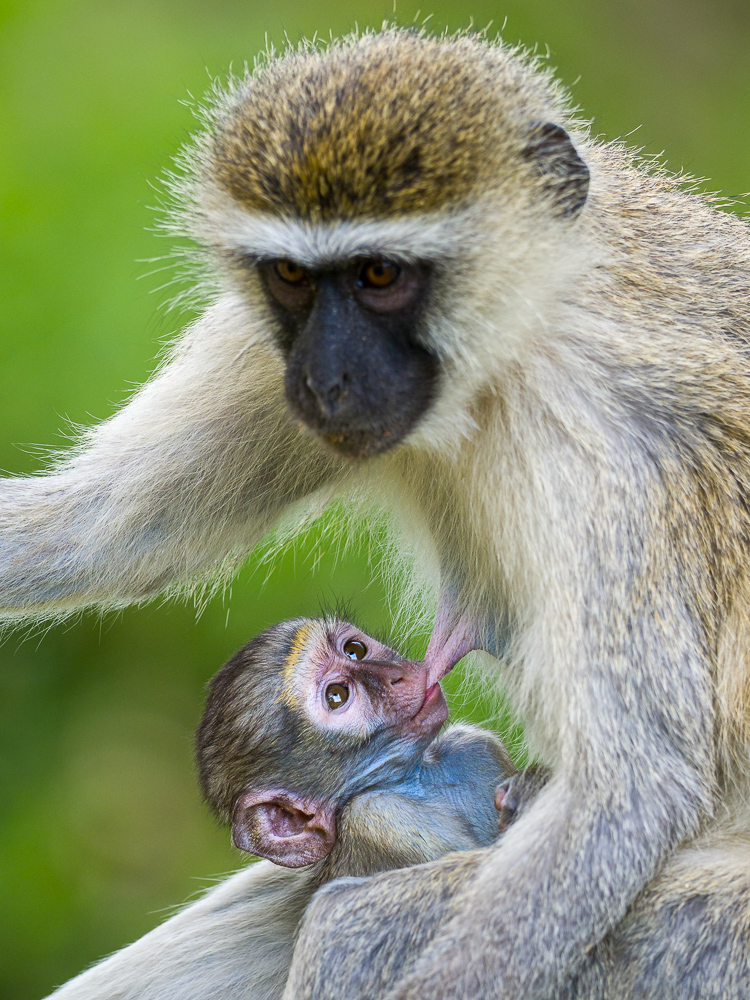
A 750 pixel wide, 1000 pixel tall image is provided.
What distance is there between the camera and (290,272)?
3105mm

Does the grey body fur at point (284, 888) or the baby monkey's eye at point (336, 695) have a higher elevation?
the baby monkey's eye at point (336, 695)

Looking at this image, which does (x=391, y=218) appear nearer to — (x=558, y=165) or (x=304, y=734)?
(x=558, y=165)

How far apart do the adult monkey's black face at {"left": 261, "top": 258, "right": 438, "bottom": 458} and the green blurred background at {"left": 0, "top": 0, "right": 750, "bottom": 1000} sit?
2.45 m

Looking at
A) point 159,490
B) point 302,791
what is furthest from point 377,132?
point 302,791

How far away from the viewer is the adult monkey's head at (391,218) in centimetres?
293

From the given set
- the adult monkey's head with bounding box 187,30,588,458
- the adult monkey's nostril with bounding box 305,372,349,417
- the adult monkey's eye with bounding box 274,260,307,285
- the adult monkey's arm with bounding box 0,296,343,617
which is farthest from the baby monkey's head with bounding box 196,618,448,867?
the adult monkey's eye with bounding box 274,260,307,285

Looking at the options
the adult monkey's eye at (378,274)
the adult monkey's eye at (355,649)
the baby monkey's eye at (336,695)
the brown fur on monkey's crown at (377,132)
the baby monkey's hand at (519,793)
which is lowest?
the baby monkey's hand at (519,793)

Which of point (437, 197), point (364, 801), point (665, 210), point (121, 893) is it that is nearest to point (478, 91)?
point (437, 197)

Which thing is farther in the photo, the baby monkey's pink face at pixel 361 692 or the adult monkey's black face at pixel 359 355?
the baby monkey's pink face at pixel 361 692

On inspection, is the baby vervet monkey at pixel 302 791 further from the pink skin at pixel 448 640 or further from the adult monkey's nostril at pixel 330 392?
the adult monkey's nostril at pixel 330 392

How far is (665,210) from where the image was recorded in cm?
359

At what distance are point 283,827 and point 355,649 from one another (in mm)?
644

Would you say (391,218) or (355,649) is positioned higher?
(391,218)

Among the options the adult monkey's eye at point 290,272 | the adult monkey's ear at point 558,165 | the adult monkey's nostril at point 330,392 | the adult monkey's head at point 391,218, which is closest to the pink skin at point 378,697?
the adult monkey's head at point 391,218
